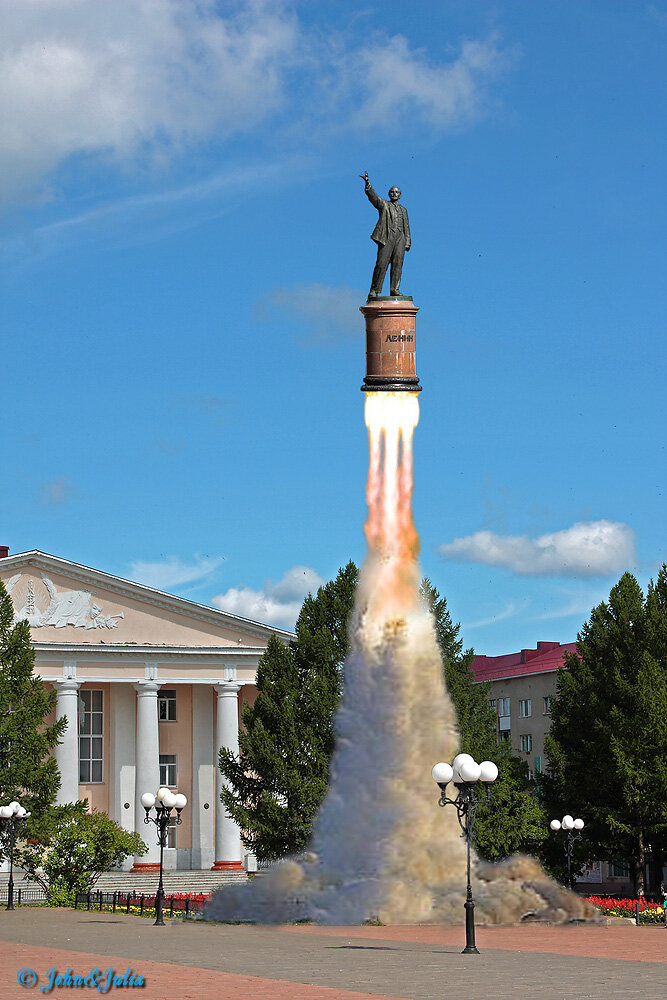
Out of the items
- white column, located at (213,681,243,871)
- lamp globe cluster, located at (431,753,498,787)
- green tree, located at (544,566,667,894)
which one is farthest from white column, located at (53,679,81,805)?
lamp globe cluster, located at (431,753,498,787)

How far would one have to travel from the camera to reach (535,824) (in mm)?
61938

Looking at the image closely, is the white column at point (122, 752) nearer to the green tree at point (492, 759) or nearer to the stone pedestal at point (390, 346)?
the green tree at point (492, 759)

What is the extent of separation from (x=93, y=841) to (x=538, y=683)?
4606cm

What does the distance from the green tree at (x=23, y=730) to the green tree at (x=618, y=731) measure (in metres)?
20.8

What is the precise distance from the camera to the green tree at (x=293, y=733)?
55.1 m

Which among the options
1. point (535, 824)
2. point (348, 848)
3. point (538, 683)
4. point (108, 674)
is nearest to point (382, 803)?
point (348, 848)

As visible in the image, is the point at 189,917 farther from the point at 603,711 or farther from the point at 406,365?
the point at 603,711

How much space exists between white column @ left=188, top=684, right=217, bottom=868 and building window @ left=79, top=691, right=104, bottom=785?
5.08 metres

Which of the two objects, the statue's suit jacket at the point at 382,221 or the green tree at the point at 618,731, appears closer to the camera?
the statue's suit jacket at the point at 382,221

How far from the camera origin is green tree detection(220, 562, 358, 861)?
181 feet

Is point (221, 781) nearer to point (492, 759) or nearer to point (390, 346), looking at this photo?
point (492, 759)

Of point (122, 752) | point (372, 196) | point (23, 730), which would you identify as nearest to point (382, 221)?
point (372, 196)

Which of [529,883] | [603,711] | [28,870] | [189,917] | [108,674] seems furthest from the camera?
[108,674]

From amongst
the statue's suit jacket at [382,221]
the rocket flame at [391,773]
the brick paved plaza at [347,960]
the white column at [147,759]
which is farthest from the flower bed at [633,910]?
the white column at [147,759]
